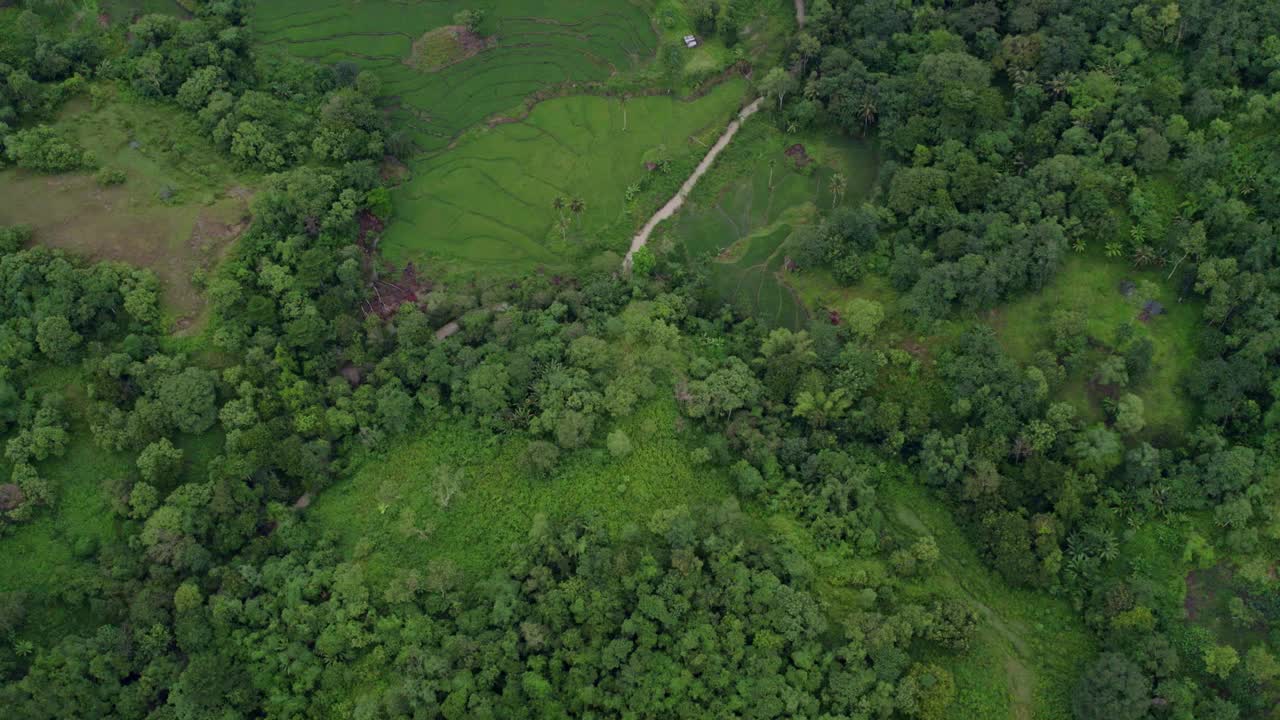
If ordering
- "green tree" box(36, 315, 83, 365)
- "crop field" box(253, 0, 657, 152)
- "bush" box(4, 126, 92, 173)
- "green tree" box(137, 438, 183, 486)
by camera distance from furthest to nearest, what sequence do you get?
"crop field" box(253, 0, 657, 152) → "bush" box(4, 126, 92, 173) → "green tree" box(36, 315, 83, 365) → "green tree" box(137, 438, 183, 486)

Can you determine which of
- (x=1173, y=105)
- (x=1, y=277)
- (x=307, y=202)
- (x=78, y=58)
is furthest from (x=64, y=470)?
(x=1173, y=105)

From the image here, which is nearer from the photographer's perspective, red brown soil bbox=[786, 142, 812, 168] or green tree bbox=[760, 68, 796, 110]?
red brown soil bbox=[786, 142, 812, 168]

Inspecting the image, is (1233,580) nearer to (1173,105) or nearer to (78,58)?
(1173,105)

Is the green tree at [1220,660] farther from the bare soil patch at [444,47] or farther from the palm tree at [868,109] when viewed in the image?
the bare soil patch at [444,47]

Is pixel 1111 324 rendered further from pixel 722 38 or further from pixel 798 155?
pixel 722 38

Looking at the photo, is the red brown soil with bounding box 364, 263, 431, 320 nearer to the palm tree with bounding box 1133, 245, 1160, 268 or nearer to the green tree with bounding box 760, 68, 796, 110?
the green tree with bounding box 760, 68, 796, 110

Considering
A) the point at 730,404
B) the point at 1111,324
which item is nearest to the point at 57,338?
the point at 730,404

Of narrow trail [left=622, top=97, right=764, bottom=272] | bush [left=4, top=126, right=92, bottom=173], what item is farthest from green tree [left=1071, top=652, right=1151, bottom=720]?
bush [left=4, top=126, right=92, bottom=173]
